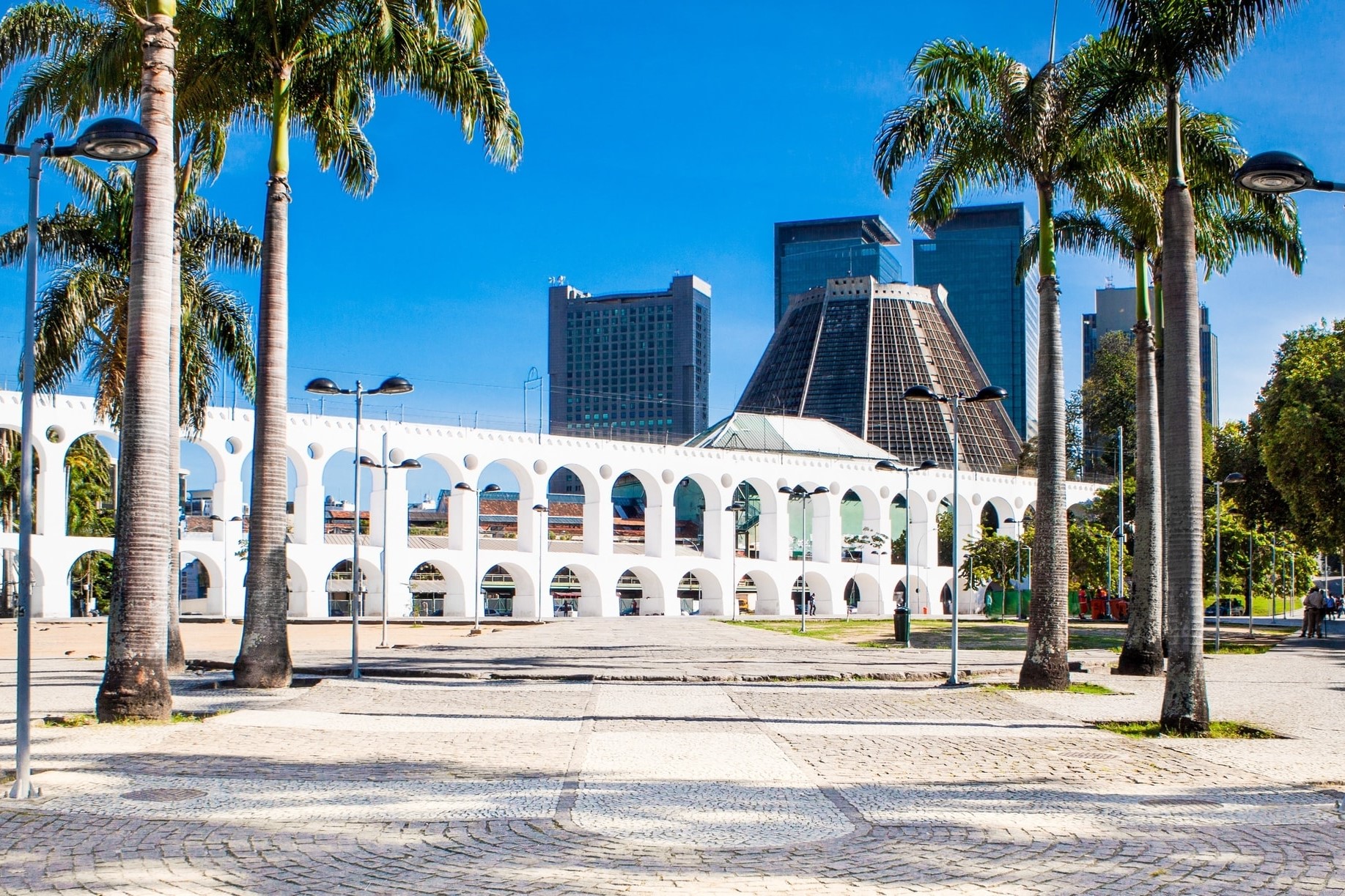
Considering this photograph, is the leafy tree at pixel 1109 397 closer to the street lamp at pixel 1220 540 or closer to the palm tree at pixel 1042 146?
the street lamp at pixel 1220 540

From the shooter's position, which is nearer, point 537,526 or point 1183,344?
point 1183,344

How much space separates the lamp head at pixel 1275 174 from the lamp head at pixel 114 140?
27.3 feet

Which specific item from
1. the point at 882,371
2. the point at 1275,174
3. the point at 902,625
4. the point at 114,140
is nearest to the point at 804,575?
the point at 902,625

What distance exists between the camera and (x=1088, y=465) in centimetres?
8350

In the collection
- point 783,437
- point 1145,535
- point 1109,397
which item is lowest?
point 1145,535

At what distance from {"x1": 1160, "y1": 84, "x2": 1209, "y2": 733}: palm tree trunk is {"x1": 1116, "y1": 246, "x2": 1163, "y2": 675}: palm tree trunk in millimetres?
5774

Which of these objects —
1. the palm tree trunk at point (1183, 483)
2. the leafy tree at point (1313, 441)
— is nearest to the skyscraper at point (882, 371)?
the leafy tree at point (1313, 441)

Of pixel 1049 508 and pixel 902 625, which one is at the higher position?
pixel 1049 508

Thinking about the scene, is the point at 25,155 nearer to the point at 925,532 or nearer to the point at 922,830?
A: the point at 922,830

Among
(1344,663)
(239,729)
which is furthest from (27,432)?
(1344,663)

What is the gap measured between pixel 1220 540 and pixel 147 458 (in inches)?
1628

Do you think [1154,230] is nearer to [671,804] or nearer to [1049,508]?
[1049,508]

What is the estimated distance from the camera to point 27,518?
8.50 m

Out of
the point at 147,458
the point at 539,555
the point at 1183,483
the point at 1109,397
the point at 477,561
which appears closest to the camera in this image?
the point at 1183,483
